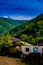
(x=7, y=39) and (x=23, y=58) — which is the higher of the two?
(x=7, y=39)

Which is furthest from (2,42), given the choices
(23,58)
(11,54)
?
(23,58)

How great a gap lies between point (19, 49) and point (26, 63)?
7129mm

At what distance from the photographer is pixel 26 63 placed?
28906mm

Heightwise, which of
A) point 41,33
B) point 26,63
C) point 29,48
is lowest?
point 26,63

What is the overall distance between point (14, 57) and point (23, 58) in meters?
2.24

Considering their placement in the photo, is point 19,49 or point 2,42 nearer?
point 19,49

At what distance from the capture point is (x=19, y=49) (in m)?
35.8

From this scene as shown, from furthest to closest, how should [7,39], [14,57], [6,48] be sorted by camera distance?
[7,39] < [6,48] < [14,57]

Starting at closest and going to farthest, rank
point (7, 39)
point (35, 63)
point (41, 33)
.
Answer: point (35, 63), point (7, 39), point (41, 33)

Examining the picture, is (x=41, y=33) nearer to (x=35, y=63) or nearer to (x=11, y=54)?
(x=11, y=54)

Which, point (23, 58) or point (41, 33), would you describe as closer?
point (23, 58)

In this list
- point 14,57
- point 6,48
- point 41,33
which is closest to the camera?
point 14,57

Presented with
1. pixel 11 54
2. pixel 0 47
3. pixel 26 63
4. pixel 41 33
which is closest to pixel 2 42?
pixel 0 47

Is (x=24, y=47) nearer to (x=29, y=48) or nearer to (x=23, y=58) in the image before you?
(x=29, y=48)
